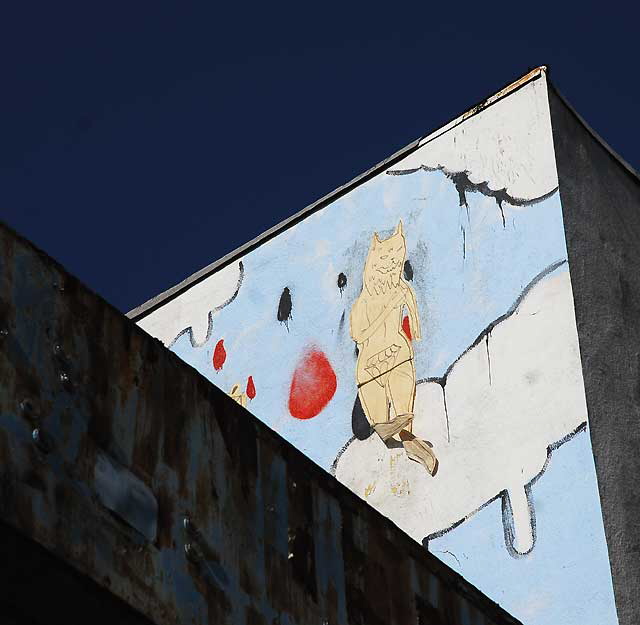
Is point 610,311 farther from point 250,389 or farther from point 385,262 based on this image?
point 250,389

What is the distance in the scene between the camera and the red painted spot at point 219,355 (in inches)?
478

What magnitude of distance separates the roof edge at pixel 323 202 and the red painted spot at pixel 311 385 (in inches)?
47.1

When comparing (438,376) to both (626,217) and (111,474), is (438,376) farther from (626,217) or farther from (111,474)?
(111,474)

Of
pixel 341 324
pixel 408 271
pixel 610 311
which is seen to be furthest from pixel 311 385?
pixel 610 311

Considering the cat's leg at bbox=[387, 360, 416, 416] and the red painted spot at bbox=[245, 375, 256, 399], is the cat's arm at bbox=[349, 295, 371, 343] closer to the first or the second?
the cat's leg at bbox=[387, 360, 416, 416]

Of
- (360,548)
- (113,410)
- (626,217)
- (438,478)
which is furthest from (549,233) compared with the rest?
(113,410)

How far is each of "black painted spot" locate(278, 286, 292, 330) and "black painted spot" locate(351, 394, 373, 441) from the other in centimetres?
117

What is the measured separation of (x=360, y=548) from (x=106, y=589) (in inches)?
64.0

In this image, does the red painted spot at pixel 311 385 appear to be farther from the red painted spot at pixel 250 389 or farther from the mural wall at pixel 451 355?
the red painted spot at pixel 250 389

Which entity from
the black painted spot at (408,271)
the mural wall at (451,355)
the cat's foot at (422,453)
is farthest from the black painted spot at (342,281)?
the cat's foot at (422,453)

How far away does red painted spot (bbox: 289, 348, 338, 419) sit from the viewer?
440 inches

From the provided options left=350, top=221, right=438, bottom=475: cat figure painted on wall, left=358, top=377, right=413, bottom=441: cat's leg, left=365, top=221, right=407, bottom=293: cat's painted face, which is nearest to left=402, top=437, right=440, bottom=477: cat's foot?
left=350, top=221, right=438, bottom=475: cat figure painted on wall

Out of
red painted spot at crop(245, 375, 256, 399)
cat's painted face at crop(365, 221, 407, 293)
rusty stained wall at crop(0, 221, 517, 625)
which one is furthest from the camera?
red painted spot at crop(245, 375, 256, 399)

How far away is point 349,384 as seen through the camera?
36.1 ft
